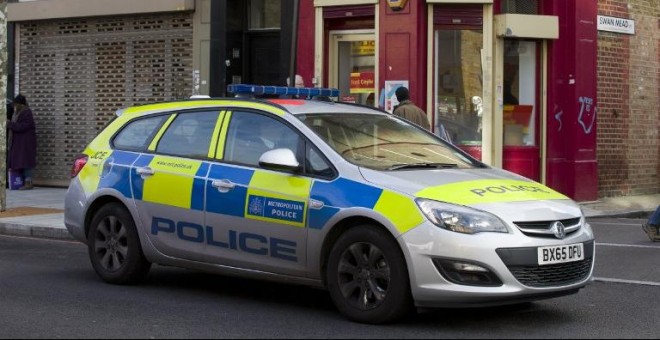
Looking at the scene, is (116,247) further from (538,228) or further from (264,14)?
(264,14)

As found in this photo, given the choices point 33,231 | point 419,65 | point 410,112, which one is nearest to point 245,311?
point 410,112

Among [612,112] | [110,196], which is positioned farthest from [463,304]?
[612,112]

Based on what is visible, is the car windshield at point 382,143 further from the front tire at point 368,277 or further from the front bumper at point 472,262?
the front bumper at point 472,262

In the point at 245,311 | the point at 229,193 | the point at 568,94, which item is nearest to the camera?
the point at 245,311

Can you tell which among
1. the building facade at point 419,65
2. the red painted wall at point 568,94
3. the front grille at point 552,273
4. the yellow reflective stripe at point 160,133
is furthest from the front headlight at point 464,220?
the red painted wall at point 568,94

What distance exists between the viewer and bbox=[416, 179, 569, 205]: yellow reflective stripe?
250 inches

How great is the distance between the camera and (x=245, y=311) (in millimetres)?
7145

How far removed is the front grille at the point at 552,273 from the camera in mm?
6262

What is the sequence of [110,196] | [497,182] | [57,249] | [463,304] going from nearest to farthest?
1. [463,304]
2. [497,182]
3. [110,196]
4. [57,249]

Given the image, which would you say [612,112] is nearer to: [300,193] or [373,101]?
[373,101]

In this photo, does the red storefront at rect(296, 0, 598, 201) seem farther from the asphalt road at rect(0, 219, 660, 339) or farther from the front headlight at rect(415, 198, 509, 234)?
the front headlight at rect(415, 198, 509, 234)

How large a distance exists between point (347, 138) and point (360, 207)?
90 centimetres

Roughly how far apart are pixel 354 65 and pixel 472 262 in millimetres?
10433

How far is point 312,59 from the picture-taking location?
16.3m
